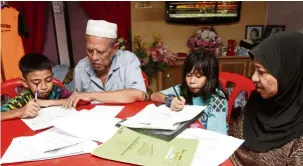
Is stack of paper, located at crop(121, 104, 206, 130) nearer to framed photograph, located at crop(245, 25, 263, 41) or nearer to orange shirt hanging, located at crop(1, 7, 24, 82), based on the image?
orange shirt hanging, located at crop(1, 7, 24, 82)

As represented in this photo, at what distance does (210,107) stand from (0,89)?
1289mm

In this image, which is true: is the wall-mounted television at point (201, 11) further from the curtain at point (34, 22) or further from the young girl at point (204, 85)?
the young girl at point (204, 85)

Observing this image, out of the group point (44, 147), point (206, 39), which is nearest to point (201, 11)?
point (206, 39)

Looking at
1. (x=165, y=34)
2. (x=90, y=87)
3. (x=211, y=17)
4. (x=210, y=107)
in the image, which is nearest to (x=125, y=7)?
(x=165, y=34)

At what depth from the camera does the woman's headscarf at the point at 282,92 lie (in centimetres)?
112

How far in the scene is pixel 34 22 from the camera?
3658mm

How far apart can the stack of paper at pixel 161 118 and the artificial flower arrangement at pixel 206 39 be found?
250cm

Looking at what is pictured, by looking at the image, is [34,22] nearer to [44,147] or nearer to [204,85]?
[204,85]

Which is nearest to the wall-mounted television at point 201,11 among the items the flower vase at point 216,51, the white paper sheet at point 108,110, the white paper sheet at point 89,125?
the flower vase at point 216,51

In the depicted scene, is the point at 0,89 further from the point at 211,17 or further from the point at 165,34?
the point at 211,17

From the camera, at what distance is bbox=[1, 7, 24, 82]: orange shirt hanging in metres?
2.71

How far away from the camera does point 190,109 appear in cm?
120

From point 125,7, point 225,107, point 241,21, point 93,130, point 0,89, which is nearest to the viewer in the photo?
point 93,130

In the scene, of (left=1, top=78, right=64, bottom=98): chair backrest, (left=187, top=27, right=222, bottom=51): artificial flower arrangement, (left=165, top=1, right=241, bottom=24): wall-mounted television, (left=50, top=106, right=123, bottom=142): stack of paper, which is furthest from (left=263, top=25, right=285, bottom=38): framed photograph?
(left=1, top=78, right=64, bottom=98): chair backrest
